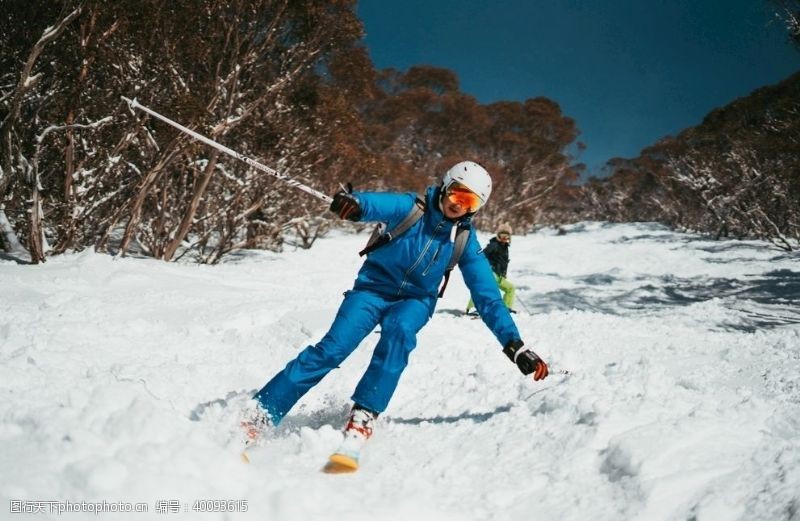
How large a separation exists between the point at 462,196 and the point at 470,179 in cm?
12

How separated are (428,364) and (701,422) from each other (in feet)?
7.72

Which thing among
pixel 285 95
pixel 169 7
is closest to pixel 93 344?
pixel 169 7

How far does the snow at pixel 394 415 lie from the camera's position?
161 centimetres

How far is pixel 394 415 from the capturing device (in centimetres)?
325

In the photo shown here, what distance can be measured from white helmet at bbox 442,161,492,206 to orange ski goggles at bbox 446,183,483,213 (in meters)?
0.02

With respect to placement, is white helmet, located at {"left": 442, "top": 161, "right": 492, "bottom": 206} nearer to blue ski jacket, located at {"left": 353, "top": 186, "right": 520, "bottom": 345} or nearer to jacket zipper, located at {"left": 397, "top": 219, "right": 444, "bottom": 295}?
blue ski jacket, located at {"left": 353, "top": 186, "right": 520, "bottom": 345}

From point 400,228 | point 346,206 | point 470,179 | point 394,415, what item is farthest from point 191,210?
point 470,179

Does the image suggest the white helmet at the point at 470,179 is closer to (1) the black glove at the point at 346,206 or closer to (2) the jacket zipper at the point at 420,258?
(2) the jacket zipper at the point at 420,258

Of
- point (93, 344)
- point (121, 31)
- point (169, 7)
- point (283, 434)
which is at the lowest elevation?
point (93, 344)

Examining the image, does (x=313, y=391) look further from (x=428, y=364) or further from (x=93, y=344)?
(x=93, y=344)

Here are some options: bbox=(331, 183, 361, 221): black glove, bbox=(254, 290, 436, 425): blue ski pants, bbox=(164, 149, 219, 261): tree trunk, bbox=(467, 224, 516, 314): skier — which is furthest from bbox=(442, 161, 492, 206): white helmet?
bbox=(164, 149, 219, 261): tree trunk

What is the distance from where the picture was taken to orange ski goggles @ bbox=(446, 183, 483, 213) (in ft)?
9.18

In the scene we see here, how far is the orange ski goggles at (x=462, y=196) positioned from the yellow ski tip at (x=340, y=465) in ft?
4.83

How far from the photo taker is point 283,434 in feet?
8.86
